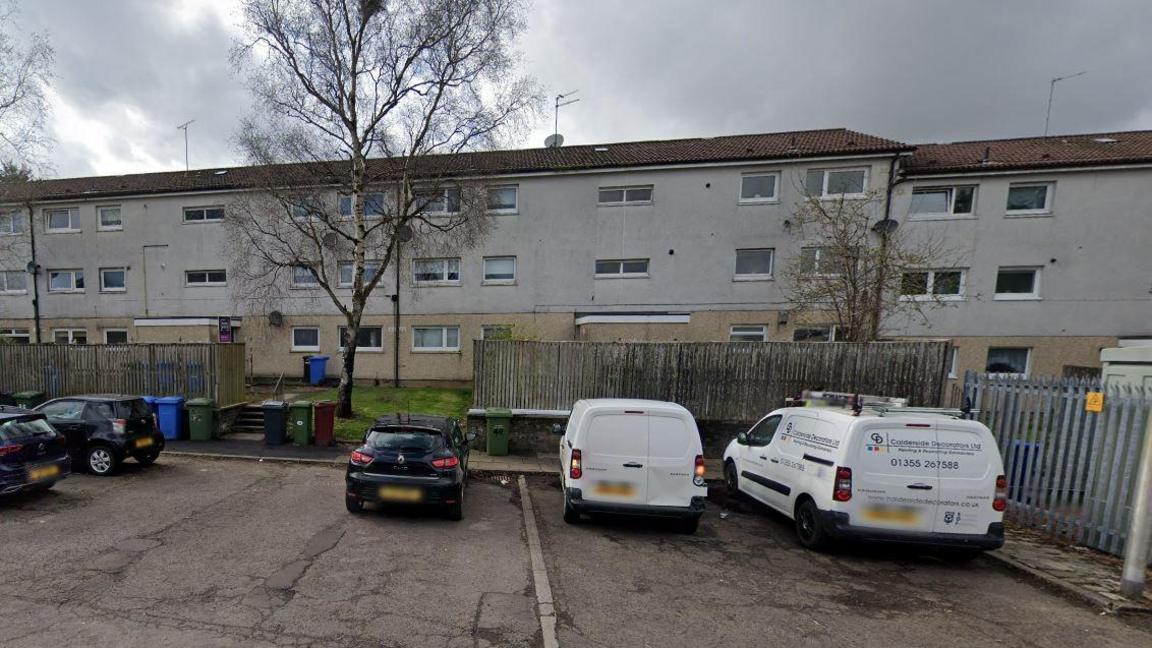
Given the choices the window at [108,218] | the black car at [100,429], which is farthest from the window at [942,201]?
the window at [108,218]

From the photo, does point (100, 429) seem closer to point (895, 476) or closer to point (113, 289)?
point (895, 476)

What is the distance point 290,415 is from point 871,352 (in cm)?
1299

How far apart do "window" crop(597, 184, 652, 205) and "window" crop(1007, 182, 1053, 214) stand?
40.0ft

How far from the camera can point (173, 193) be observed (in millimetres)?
17703

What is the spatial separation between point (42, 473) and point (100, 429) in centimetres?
166

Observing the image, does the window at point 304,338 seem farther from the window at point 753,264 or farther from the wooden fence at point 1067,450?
the wooden fence at point 1067,450

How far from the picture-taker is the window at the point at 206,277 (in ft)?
57.9

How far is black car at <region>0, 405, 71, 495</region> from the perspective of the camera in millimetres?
5445

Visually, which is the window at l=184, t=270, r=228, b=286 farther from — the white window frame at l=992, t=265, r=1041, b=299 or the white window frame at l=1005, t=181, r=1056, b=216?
the white window frame at l=1005, t=181, r=1056, b=216

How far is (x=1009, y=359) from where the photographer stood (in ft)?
48.6

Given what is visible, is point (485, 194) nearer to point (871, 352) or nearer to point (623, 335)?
point (623, 335)

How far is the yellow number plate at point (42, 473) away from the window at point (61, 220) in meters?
20.0

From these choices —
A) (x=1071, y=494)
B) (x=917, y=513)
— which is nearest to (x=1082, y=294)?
(x=1071, y=494)

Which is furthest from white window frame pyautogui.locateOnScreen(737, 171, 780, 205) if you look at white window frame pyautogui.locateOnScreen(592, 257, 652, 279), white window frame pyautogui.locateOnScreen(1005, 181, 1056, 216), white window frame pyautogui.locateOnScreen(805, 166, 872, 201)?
white window frame pyautogui.locateOnScreen(1005, 181, 1056, 216)
